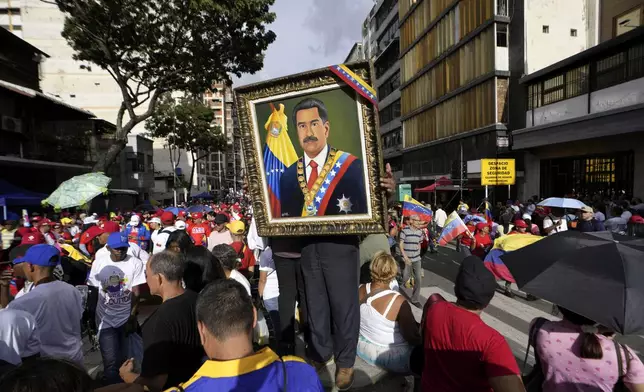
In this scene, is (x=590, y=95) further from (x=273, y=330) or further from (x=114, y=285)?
(x=114, y=285)

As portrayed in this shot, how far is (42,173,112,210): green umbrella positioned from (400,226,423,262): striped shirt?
27.3 feet

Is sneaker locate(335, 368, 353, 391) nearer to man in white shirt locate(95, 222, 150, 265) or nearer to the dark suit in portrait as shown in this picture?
the dark suit in portrait

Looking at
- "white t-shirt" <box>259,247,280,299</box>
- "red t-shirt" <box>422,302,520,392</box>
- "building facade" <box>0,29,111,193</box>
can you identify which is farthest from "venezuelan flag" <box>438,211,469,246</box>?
"building facade" <box>0,29,111,193</box>

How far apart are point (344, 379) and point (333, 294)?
2.30 feet

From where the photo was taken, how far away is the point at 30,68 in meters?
27.0

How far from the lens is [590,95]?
18.2 metres

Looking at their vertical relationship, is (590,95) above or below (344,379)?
above

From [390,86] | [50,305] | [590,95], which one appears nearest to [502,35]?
[590,95]

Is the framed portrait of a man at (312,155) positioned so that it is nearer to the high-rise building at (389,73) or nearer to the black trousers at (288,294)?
the black trousers at (288,294)

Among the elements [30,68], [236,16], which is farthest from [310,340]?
[30,68]

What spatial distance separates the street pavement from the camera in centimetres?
361

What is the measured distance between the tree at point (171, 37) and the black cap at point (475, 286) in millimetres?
14699

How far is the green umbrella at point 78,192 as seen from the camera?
1066 cm

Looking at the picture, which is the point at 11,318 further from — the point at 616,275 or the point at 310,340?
the point at 616,275
